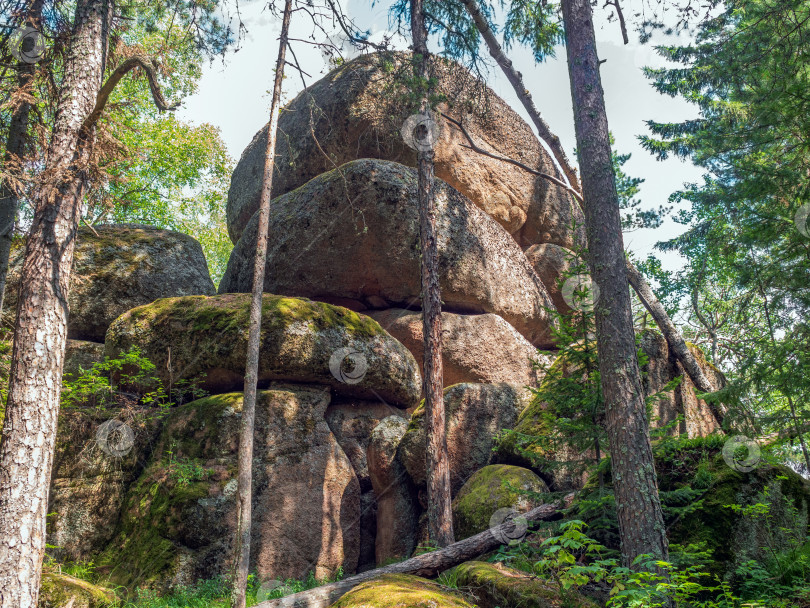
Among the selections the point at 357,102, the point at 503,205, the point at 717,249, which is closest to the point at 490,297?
the point at 503,205

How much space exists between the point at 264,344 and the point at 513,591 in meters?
6.65

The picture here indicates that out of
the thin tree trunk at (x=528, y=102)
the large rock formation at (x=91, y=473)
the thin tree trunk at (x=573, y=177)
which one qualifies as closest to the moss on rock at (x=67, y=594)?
the large rock formation at (x=91, y=473)

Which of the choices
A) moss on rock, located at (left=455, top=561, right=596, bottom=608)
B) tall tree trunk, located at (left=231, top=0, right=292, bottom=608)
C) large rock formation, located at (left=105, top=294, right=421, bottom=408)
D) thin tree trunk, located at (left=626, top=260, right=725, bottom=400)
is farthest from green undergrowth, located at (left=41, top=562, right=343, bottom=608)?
thin tree trunk, located at (left=626, top=260, right=725, bottom=400)

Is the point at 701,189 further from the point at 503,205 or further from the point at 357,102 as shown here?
the point at 357,102

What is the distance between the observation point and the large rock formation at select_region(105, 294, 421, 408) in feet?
35.4

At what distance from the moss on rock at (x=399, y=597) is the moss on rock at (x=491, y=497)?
10.6ft

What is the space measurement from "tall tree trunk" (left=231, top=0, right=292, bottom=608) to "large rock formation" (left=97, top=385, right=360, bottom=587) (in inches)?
32.5

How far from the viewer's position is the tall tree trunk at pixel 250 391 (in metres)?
7.78

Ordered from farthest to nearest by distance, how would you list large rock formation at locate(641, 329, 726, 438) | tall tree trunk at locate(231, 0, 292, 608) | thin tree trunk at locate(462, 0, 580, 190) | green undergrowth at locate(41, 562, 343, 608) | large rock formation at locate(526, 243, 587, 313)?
large rock formation at locate(526, 243, 587, 313) < thin tree trunk at locate(462, 0, 580, 190) < large rock formation at locate(641, 329, 726, 438) < green undergrowth at locate(41, 562, 343, 608) < tall tree trunk at locate(231, 0, 292, 608)

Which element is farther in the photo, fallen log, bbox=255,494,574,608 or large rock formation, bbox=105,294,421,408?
large rock formation, bbox=105,294,421,408

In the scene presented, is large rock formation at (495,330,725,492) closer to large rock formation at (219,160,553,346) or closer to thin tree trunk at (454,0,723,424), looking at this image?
thin tree trunk at (454,0,723,424)

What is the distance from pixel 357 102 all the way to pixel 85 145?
936 cm

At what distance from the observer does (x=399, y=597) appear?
16.4 ft

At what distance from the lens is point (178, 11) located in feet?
35.0
